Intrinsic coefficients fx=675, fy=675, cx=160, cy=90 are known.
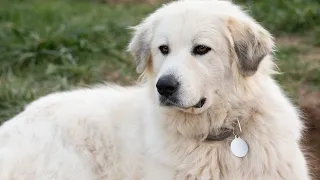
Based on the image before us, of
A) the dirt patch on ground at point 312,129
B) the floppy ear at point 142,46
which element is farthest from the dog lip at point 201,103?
the dirt patch on ground at point 312,129

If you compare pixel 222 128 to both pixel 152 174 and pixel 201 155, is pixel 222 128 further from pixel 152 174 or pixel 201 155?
pixel 152 174

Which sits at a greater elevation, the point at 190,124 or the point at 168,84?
the point at 168,84

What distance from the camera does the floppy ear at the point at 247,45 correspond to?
14.0 feet

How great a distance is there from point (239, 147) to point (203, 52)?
664 millimetres

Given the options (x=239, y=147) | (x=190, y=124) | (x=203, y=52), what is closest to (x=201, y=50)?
(x=203, y=52)

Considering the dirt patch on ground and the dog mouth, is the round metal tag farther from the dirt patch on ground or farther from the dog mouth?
the dirt patch on ground

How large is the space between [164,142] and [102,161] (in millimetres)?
561

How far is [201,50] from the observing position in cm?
425

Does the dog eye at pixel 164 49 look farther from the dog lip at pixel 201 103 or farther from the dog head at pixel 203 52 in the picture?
the dog lip at pixel 201 103

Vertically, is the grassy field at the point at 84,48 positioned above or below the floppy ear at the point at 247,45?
below

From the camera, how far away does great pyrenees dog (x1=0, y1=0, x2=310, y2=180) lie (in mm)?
4254

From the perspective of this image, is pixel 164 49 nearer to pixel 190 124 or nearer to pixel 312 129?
pixel 190 124

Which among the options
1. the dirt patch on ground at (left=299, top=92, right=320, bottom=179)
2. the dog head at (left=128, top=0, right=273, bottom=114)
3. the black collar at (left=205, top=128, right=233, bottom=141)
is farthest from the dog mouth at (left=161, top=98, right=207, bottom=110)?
the dirt patch on ground at (left=299, top=92, right=320, bottom=179)

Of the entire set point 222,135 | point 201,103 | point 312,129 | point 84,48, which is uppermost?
point 201,103
